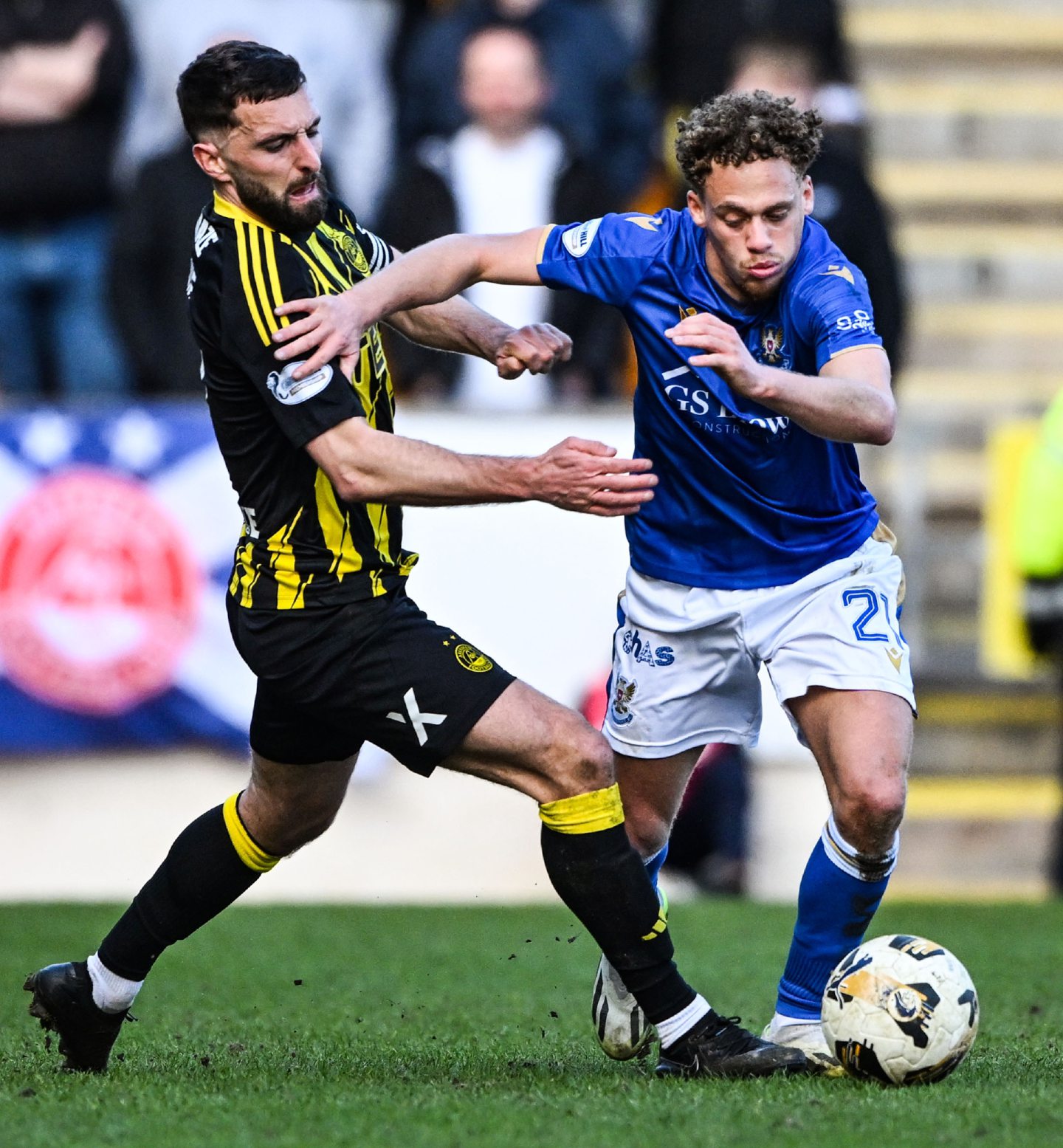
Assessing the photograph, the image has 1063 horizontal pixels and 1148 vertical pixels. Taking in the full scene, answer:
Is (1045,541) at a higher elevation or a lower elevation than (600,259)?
lower

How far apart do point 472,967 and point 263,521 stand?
9.34 ft

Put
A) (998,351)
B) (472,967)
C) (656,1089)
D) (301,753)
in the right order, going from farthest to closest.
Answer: (998,351) < (472,967) < (301,753) < (656,1089)

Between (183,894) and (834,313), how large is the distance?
6.89 ft

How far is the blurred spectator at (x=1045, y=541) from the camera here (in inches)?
356

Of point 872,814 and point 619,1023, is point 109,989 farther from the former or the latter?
point 872,814

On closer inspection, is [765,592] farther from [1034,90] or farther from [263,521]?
[1034,90]

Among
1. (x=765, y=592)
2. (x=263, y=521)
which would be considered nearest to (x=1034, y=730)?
(x=765, y=592)

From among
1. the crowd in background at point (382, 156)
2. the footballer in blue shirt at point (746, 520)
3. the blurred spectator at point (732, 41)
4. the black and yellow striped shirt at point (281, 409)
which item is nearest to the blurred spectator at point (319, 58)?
the crowd in background at point (382, 156)

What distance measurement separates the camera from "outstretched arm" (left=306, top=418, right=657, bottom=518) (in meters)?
4.29

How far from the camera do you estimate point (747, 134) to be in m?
4.62

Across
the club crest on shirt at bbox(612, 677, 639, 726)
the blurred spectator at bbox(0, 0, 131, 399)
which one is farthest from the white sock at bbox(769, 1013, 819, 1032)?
the blurred spectator at bbox(0, 0, 131, 399)

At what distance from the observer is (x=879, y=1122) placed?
4020 millimetres

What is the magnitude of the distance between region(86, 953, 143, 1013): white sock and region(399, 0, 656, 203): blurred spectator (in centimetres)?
672

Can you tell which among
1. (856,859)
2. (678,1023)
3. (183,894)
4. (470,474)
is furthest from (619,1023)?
(470,474)
